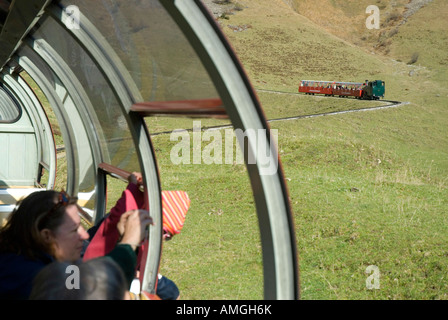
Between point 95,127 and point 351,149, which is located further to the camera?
point 351,149

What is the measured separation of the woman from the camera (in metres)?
2.36

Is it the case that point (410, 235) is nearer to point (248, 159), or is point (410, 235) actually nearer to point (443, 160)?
point (248, 159)

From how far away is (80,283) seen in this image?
1.67 meters

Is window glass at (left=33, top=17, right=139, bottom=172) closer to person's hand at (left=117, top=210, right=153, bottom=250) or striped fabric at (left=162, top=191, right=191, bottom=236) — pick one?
striped fabric at (left=162, top=191, right=191, bottom=236)

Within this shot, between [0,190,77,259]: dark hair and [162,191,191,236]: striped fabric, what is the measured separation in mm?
749

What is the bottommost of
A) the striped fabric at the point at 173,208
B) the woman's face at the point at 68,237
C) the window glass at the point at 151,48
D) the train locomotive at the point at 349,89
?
the woman's face at the point at 68,237

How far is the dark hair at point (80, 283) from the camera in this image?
1635mm

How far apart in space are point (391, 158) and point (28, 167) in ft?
30.7

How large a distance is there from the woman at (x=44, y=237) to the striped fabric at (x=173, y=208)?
0.51 m

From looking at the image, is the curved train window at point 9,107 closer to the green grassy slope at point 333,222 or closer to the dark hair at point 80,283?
the green grassy slope at point 333,222

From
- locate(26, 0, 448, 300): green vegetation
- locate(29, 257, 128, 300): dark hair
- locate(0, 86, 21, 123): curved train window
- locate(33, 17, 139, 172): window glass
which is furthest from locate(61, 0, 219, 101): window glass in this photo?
locate(0, 86, 21, 123): curved train window

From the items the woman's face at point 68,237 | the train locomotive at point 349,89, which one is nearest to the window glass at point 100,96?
the woman's face at point 68,237
